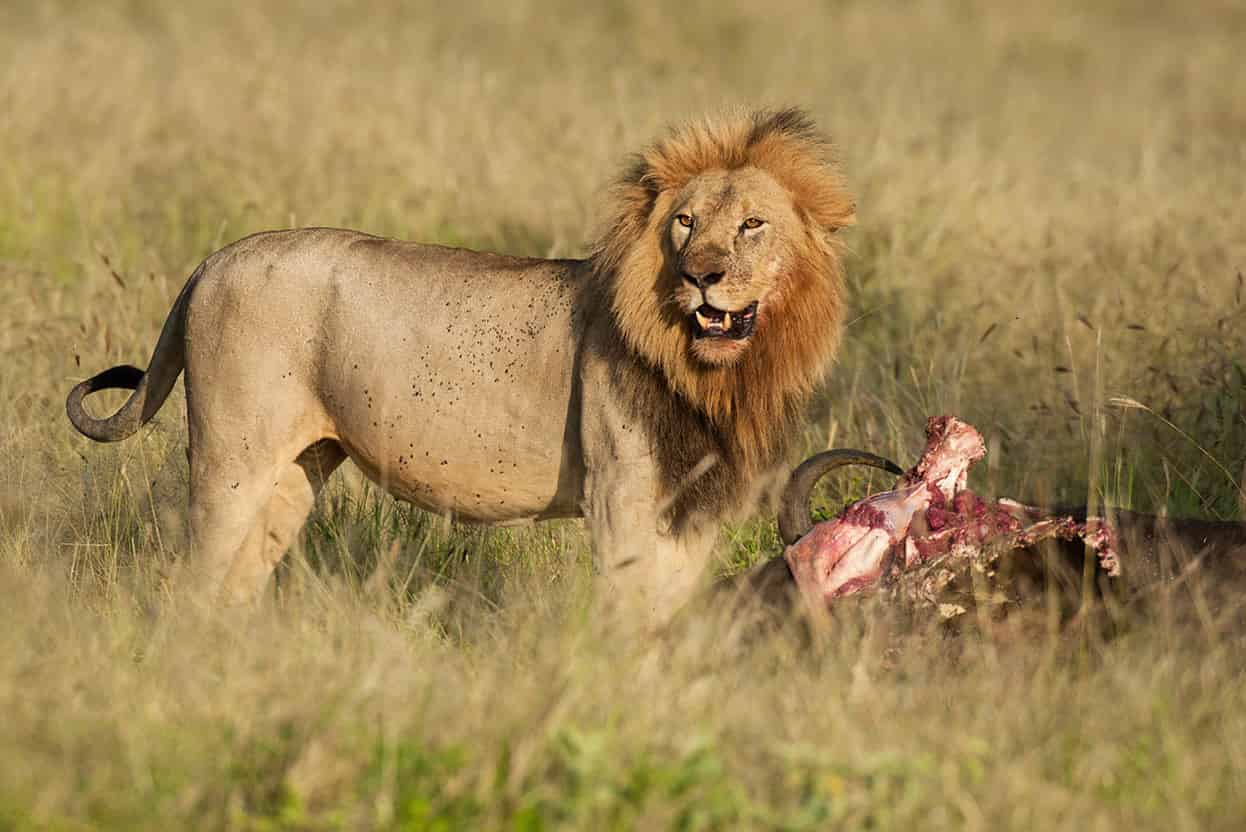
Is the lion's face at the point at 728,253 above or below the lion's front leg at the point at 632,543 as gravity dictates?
above

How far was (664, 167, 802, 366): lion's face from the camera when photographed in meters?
4.11

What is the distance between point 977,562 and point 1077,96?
1290cm

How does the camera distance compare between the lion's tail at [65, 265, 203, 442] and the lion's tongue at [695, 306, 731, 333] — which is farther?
the lion's tail at [65, 265, 203, 442]

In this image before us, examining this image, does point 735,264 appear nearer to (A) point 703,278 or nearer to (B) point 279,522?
(A) point 703,278

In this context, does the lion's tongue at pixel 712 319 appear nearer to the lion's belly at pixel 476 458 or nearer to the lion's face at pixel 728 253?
the lion's face at pixel 728 253

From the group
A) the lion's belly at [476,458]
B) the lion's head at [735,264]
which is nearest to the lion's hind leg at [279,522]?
the lion's belly at [476,458]

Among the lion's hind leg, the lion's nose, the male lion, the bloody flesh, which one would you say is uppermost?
the lion's nose

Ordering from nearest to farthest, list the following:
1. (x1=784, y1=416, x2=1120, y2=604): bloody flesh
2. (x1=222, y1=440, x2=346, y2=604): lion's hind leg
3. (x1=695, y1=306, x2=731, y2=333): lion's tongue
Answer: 1. (x1=695, y1=306, x2=731, y2=333): lion's tongue
2. (x1=784, y1=416, x2=1120, y2=604): bloody flesh
3. (x1=222, y1=440, x2=346, y2=604): lion's hind leg

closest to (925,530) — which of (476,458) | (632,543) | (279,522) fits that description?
(632,543)

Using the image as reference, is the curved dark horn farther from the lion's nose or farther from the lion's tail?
the lion's tail

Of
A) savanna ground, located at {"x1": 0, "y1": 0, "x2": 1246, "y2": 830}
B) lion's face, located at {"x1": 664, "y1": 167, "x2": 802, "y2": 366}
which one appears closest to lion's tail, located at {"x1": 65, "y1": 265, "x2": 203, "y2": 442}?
savanna ground, located at {"x1": 0, "y1": 0, "x2": 1246, "y2": 830}

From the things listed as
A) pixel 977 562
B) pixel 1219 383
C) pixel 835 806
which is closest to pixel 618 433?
pixel 977 562

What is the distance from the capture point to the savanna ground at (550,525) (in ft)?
10.8

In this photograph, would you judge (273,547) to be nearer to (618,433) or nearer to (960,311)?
(618,433)
